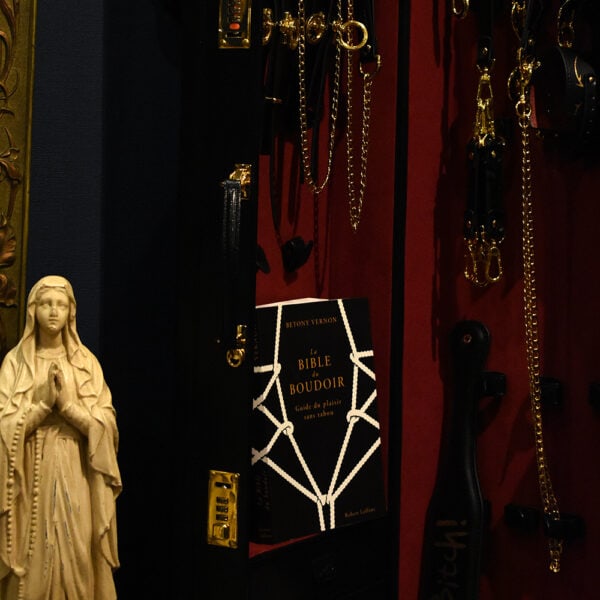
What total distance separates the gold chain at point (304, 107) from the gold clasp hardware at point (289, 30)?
1 centimetres

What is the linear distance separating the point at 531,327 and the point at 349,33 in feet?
2.52

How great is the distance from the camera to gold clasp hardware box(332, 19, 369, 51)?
2707 millimetres

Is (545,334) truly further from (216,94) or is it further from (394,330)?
(216,94)

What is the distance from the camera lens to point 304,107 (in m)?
2.77

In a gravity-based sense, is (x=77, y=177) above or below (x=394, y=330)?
above

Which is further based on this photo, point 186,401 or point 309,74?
point 309,74

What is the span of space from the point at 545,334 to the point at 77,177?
109cm

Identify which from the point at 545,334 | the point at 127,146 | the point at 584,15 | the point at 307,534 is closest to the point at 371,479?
the point at 307,534

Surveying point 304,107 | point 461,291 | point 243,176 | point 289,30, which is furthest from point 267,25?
point 461,291

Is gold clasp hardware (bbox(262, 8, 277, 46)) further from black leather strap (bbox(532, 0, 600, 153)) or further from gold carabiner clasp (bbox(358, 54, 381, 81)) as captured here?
black leather strap (bbox(532, 0, 600, 153))

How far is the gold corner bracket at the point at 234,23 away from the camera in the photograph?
2.41 m

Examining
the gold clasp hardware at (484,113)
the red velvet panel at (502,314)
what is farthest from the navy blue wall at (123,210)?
the gold clasp hardware at (484,113)

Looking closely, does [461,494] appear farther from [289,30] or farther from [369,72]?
[289,30]

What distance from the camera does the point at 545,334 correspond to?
281 cm
